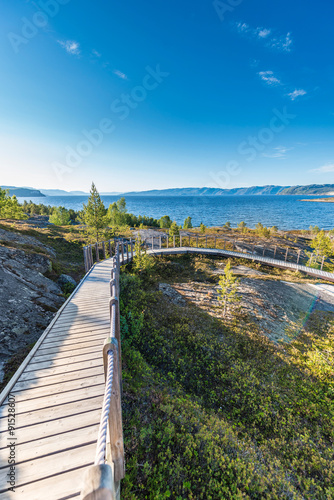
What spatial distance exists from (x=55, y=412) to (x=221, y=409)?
516 cm

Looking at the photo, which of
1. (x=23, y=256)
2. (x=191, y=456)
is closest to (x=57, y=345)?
(x=191, y=456)

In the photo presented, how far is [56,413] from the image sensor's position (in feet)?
11.7

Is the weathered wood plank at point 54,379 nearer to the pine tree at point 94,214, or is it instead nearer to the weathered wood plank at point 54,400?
the weathered wood plank at point 54,400

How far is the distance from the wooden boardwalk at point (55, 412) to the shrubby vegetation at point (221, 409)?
1461mm

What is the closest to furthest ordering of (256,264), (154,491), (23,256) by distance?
(154,491)
(23,256)
(256,264)

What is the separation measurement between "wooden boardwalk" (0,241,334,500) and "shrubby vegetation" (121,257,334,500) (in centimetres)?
146

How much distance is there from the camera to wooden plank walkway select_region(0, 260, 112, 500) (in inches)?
104

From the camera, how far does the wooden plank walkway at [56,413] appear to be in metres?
2.65

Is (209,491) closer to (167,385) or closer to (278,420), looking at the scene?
(167,385)

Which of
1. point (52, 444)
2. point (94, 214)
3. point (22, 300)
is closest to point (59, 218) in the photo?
point (94, 214)

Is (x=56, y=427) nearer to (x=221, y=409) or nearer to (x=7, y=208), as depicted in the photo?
(x=221, y=409)

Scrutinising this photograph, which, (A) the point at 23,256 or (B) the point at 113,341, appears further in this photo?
(A) the point at 23,256

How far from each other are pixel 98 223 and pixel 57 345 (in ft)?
50.3

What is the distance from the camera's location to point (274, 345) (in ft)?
30.9
